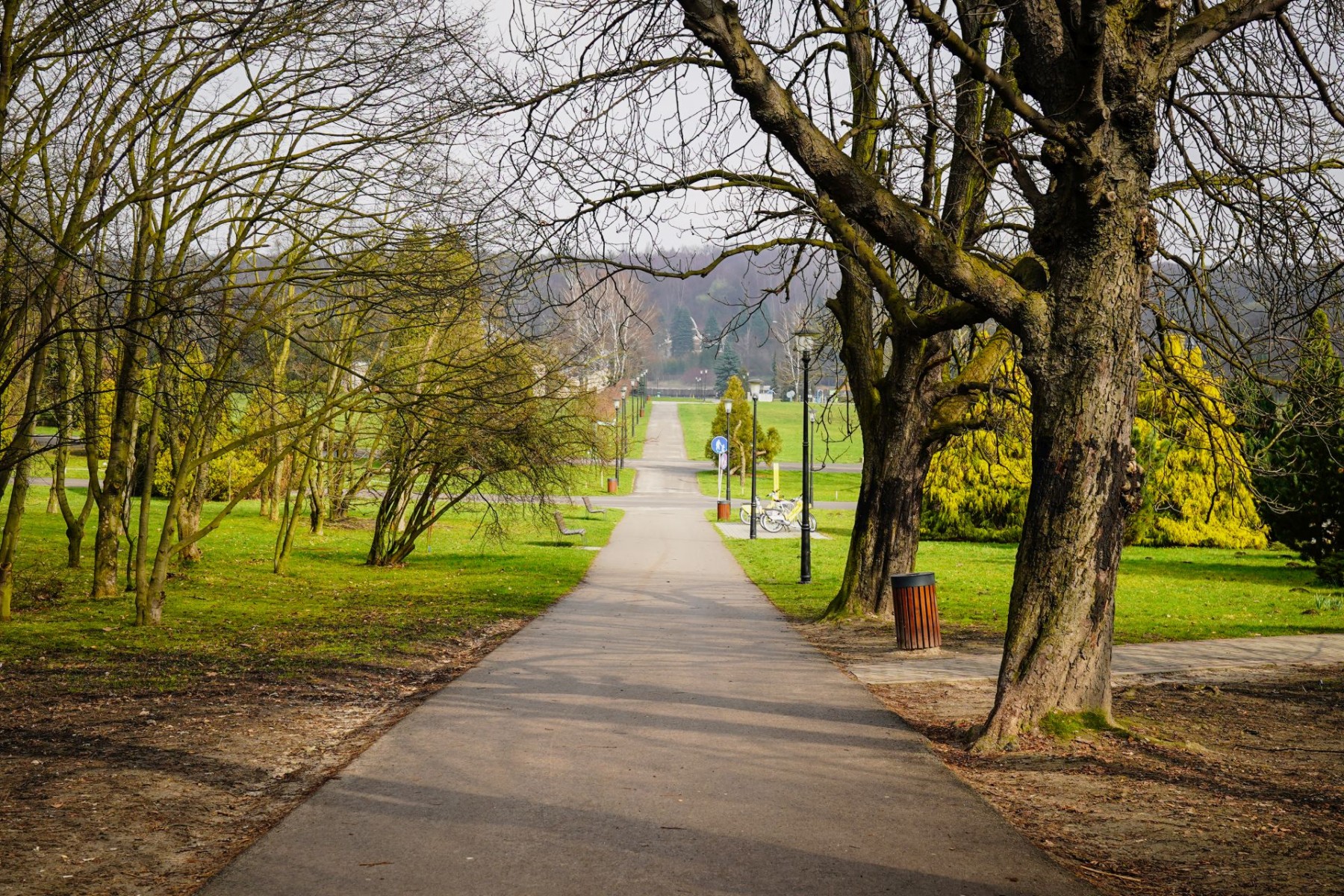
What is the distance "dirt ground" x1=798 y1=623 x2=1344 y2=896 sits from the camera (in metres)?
5.07

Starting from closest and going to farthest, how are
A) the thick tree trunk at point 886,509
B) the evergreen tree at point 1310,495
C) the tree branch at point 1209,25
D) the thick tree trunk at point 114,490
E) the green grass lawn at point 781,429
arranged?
the tree branch at point 1209,25, the thick tree trunk at point 114,490, the thick tree trunk at point 886,509, the evergreen tree at point 1310,495, the green grass lawn at point 781,429

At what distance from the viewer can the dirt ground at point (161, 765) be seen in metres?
4.82

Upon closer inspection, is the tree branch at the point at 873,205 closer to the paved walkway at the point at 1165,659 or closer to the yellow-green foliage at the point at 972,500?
the paved walkway at the point at 1165,659

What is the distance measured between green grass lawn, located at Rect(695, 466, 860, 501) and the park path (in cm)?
4617

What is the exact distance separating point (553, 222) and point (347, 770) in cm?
506

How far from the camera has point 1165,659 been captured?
→ 12172mm

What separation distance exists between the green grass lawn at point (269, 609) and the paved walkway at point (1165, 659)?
4.96 m

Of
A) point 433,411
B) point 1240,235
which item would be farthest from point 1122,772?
point 433,411

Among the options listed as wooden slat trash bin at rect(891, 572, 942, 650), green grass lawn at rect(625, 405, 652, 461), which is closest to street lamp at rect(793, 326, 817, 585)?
wooden slat trash bin at rect(891, 572, 942, 650)

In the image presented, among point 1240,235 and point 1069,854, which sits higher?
point 1240,235

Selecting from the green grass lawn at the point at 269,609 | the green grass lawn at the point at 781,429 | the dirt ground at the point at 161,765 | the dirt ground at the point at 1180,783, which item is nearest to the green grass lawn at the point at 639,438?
the green grass lawn at the point at 781,429

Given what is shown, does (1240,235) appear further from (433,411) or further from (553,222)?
(433,411)

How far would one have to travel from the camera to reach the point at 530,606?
16984 millimetres

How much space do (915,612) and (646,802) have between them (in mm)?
7000
